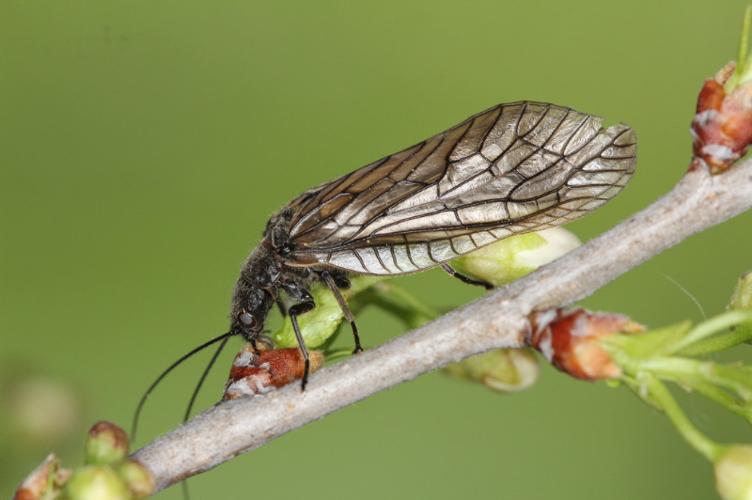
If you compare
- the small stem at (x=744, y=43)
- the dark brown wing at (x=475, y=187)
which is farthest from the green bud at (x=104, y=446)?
the small stem at (x=744, y=43)

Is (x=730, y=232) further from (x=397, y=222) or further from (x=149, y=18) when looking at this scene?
(x=149, y=18)

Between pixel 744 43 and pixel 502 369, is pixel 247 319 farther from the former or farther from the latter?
pixel 744 43

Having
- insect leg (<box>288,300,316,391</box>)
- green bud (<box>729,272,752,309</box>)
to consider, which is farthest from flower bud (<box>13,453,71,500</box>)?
green bud (<box>729,272,752,309</box>)

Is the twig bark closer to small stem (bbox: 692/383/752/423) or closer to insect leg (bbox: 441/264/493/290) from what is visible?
small stem (bbox: 692/383/752/423)

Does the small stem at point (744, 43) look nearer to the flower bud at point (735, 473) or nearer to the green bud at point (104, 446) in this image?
the flower bud at point (735, 473)

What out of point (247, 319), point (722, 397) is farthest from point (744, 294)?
point (247, 319)
